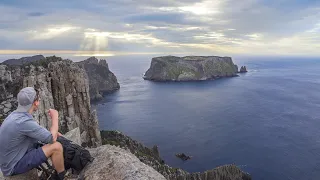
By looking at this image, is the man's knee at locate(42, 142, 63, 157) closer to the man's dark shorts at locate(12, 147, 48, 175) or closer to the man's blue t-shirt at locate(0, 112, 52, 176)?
the man's dark shorts at locate(12, 147, 48, 175)

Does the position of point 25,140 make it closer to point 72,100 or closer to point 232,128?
Answer: point 72,100

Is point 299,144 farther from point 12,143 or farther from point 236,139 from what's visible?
point 12,143

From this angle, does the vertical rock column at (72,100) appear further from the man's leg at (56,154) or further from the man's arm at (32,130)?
the man's arm at (32,130)

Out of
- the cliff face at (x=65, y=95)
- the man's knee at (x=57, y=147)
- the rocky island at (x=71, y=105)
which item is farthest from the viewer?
the cliff face at (x=65, y=95)

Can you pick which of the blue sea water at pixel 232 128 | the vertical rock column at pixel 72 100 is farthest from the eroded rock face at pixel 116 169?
the blue sea water at pixel 232 128

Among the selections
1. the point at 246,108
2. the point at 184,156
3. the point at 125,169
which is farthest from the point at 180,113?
the point at 125,169

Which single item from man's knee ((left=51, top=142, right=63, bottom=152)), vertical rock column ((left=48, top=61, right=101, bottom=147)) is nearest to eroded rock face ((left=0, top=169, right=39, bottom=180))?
man's knee ((left=51, top=142, right=63, bottom=152))
